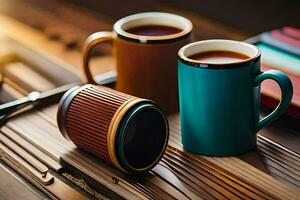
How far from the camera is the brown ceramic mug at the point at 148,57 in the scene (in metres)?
0.70

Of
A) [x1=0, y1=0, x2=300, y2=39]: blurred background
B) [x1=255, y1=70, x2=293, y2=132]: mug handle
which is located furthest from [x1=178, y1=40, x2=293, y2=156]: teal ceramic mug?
[x1=0, y1=0, x2=300, y2=39]: blurred background

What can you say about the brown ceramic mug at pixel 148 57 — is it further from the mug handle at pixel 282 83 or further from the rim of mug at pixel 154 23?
the mug handle at pixel 282 83

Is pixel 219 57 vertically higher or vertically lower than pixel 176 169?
higher

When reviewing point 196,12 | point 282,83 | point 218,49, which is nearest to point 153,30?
point 218,49

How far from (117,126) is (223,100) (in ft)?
0.38

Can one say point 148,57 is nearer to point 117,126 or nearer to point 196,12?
point 117,126

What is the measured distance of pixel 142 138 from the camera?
2.00ft

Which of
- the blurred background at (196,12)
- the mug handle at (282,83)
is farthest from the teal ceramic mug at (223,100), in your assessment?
the blurred background at (196,12)

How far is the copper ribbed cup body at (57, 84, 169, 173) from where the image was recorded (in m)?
0.60

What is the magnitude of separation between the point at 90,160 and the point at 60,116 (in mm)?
60

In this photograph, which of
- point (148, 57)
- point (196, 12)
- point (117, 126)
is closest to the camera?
point (117, 126)

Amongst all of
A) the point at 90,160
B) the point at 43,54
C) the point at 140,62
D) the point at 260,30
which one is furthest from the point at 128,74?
the point at 260,30

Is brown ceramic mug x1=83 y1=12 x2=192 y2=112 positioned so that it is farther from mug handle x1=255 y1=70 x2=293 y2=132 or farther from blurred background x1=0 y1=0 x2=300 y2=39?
blurred background x1=0 y1=0 x2=300 y2=39

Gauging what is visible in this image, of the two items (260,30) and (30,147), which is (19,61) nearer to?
(30,147)
